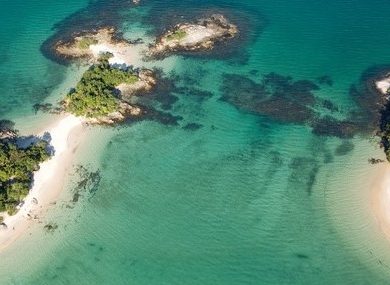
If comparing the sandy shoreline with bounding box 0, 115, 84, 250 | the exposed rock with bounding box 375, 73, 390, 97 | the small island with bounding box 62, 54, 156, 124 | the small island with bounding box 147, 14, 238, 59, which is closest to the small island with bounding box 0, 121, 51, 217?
the sandy shoreline with bounding box 0, 115, 84, 250

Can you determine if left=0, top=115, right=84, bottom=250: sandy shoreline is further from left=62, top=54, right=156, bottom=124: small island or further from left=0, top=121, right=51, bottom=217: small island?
left=62, top=54, right=156, bottom=124: small island

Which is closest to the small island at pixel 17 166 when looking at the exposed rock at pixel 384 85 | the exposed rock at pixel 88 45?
the exposed rock at pixel 88 45

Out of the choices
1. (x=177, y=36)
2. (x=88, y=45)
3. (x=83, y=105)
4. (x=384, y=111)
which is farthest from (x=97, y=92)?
(x=384, y=111)

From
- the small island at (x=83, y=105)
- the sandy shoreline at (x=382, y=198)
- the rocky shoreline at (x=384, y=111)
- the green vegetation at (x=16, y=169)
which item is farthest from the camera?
the rocky shoreline at (x=384, y=111)

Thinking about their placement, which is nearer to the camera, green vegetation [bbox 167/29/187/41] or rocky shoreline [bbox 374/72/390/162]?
rocky shoreline [bbox 374/72/390/162]

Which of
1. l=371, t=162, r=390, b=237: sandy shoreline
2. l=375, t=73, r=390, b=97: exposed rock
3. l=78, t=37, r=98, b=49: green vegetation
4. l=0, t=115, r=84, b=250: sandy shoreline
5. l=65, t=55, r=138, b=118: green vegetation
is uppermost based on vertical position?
l=375, t=73, r=390, b=97: exposed rock

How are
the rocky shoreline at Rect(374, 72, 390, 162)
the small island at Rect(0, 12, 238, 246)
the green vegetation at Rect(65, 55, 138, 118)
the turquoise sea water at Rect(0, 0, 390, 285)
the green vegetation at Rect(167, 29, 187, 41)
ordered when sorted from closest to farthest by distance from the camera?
the turquoise sea water at Rect(0, 0, 390, 285)
the small island at Rect(0, 12, 238, 246)
the rocky shoreline at Rect(374, 72, 390, 162)
the green vegetation at Rect(65, 55, 138, 118)
the green vegetation at Rect(167, 29, 187, 41)

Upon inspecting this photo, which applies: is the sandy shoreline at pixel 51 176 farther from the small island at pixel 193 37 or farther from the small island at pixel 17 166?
the small island at pixel 193 37

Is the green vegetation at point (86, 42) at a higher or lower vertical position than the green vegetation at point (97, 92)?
higher
